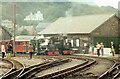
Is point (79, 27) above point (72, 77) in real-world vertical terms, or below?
above

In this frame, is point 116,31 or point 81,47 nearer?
point 81,47

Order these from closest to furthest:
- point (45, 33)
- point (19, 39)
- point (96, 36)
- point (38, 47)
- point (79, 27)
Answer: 1. point (38, 47)
2. point (19, 39)
3. point (96, 36)
4. point (79, 27)
5. point (45, 33)

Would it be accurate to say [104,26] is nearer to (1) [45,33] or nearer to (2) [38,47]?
(1) [45,33]

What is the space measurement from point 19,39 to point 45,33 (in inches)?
404

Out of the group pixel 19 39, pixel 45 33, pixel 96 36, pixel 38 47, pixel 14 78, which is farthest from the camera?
pixel 45 33

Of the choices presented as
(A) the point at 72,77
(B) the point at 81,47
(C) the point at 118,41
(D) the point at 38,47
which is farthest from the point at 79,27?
(A) the point at 72,77

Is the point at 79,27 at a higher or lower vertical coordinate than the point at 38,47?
higher

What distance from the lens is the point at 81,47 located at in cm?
4116

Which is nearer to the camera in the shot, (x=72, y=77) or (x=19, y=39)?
(x=72, y=77)

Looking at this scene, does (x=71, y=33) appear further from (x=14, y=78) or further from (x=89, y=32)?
(x=14, y=78)

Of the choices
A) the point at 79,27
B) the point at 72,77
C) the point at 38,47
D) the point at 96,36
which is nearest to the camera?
the point at 72,77

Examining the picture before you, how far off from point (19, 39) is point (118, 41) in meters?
13.8

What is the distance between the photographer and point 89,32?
41.4 metres

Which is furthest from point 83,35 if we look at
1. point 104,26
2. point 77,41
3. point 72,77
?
point 72,77
